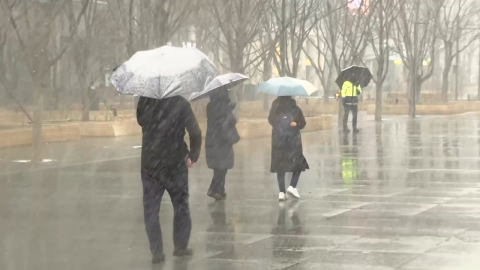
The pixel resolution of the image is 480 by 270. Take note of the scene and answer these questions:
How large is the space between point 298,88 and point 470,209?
2869 mm

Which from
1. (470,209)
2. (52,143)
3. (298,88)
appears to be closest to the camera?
(470,209)

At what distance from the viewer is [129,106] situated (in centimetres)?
3775

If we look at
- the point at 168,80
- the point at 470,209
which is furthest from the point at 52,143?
the point at 168,80

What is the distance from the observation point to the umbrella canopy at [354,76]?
28531 millimetres

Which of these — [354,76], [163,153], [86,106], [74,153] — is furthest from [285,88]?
[86,106]

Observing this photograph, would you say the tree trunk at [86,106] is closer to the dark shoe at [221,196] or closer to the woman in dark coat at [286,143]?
the dark shoe at [221,196]

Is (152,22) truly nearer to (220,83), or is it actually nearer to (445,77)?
(220,83)

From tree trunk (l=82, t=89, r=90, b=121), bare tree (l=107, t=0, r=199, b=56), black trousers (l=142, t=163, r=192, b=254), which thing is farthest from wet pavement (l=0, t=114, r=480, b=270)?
tree trunk (l=82, t=89, r=90, b=121)

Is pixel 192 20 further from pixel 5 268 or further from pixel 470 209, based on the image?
pixel 5 268

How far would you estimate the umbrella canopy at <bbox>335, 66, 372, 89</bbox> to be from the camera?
28531 mm

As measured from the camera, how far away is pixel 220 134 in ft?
41.2

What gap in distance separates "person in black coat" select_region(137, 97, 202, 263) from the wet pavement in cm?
49

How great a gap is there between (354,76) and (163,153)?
20.7 meters

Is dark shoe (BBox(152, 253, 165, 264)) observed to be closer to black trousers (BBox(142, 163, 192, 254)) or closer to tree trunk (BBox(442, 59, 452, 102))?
black trousers (BBox(142, 163, 192, 254))
